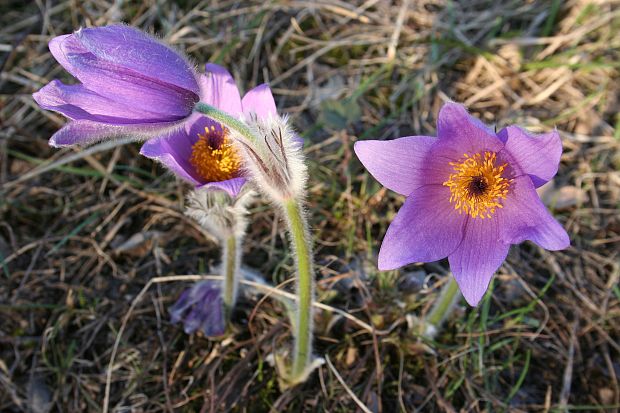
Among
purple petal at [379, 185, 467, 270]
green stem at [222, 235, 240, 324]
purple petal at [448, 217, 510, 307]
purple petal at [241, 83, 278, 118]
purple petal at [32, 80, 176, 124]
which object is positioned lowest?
green stem at [222, 235, 240, 324]

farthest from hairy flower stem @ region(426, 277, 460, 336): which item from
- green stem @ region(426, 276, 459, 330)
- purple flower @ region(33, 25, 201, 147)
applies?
purple flower @ region(33, 25, 201, 147)

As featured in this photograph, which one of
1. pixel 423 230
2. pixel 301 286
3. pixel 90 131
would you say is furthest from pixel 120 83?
pixel 423 230

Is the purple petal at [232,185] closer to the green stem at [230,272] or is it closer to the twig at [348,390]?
the green stem at [230,272]

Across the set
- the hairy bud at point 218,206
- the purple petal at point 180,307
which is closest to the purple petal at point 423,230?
the hairy bud at point 218,206

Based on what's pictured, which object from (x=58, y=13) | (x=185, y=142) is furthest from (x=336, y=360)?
(x=58, y=13)

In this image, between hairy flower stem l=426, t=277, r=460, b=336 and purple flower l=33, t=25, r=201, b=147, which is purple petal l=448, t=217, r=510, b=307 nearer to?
hairy flower stem l=426, t=277, r=460, b=336

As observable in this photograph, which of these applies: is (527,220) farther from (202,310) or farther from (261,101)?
(202,310)

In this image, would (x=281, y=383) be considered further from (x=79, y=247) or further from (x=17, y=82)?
(x=17, y=82)
